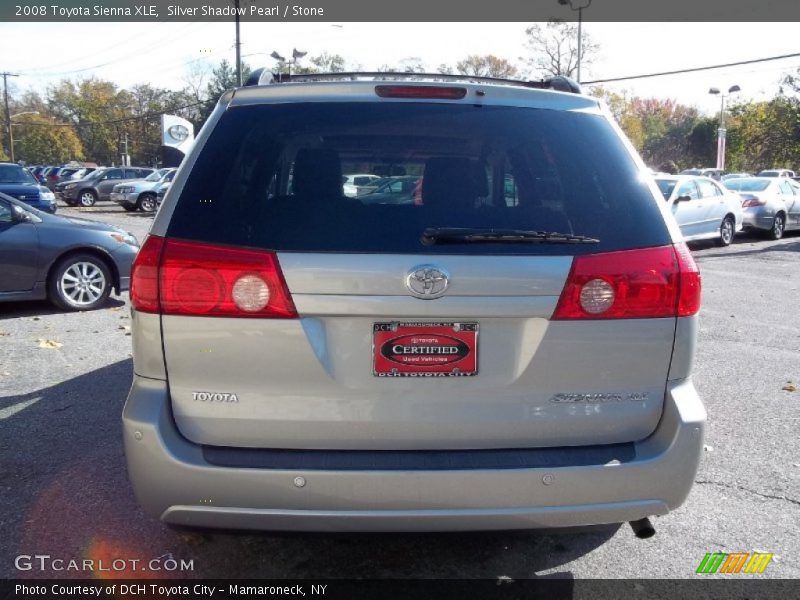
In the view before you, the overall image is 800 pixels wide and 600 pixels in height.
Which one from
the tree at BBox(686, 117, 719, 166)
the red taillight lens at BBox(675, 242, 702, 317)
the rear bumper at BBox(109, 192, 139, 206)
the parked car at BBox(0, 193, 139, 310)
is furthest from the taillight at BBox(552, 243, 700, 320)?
the tree at BBox(686, 117, 719, 166)

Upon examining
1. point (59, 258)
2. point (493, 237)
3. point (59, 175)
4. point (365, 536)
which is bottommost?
point (365, 536)

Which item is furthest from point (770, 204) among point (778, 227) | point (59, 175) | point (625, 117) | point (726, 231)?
point (625, 117)

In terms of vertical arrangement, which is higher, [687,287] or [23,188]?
[23,188]

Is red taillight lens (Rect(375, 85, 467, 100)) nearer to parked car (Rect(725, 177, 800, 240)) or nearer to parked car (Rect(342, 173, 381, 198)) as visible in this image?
parked car (Rect(342, 173, 381, 198))

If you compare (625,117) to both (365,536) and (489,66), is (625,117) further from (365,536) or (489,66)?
(365,536)

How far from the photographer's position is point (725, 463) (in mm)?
4289

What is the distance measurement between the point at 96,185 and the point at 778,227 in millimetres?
28927

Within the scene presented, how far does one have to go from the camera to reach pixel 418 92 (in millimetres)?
2785

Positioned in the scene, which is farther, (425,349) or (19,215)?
(19,215)

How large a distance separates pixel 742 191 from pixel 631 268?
19.4 metres

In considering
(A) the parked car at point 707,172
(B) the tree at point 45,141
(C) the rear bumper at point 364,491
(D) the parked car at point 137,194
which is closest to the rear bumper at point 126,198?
(D) the parked car at point 137,194

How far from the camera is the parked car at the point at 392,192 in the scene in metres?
2.69

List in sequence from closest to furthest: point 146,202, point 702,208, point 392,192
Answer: point 392,192 → point 702,208 → point 146,202

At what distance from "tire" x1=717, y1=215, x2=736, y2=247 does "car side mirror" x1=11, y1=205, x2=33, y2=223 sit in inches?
565
